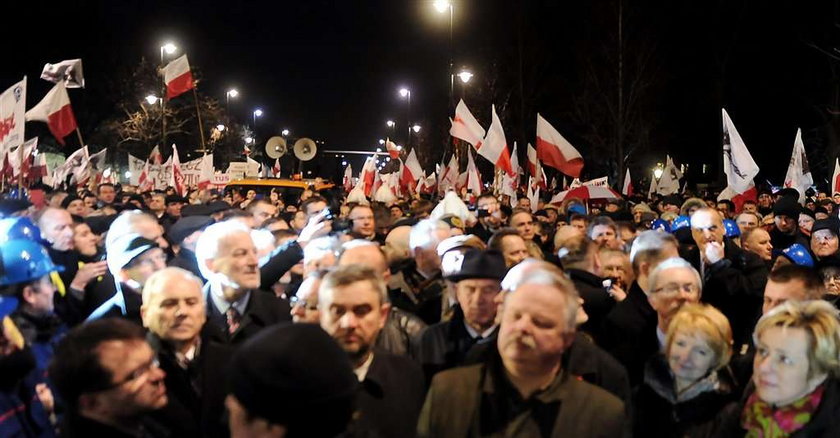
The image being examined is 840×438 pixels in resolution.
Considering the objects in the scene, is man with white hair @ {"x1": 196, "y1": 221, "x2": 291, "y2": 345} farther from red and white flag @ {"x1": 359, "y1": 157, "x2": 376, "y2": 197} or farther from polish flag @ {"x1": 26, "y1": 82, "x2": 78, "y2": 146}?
red and white flag @ {"x1": 359, "y1": 157, "x2": 376, "y2": 197}

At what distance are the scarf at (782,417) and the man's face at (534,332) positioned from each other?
3.31 feet

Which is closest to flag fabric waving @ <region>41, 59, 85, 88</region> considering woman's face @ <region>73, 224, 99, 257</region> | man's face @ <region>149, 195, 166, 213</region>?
man's face @ <region>149, 195, 166, 213</region>

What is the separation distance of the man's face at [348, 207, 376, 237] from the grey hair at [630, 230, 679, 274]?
3.28 metres

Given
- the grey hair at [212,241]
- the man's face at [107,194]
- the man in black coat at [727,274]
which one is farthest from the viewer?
the man's face at [107,194]

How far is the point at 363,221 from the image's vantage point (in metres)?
9.06

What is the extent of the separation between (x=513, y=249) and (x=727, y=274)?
190cm

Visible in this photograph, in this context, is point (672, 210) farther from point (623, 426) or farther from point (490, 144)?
point (623, 426)

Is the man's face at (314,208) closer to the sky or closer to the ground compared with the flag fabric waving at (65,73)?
closer to the ground

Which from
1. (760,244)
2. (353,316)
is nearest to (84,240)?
(353,316)

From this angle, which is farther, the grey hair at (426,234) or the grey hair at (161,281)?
the grey hair at (426,234)

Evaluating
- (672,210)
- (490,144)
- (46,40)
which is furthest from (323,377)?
(46,40)

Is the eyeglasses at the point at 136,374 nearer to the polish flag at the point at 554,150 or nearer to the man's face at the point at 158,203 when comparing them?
the man's face at the point at 158,203

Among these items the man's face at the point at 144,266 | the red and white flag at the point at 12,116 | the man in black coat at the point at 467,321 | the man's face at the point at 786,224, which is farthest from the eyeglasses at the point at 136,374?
the red and white flag at the point at 12,116

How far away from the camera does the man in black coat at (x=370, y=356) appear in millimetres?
3744
